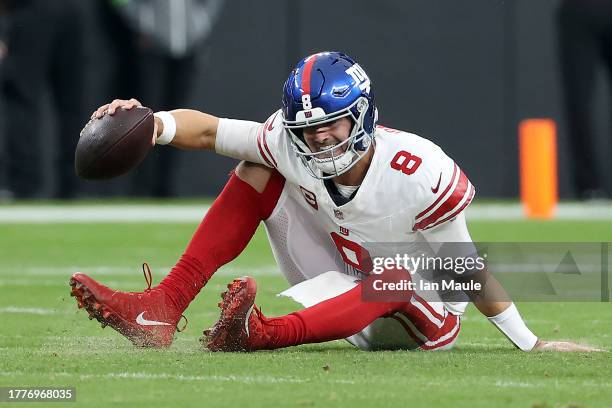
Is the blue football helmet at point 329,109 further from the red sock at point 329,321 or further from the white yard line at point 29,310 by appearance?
the white yard line at point 29,310

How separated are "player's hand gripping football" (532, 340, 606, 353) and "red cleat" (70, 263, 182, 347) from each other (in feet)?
3.82

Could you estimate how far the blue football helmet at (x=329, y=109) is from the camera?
4.14 metres

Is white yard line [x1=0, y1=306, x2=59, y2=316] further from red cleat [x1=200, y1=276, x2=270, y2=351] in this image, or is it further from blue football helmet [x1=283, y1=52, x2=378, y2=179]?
blue football helmet [x1=283, y1=52, x2=378, y2=179]

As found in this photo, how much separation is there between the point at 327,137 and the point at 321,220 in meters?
0.39

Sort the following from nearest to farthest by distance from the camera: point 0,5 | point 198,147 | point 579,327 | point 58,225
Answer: point 198,147, point 579,327, point 58,225, point 0,5

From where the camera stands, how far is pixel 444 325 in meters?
4.31

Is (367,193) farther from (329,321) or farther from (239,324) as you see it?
(239,324)

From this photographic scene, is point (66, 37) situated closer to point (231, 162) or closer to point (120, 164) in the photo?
point (231, 162)

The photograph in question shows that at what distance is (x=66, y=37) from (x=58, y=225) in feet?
7.62

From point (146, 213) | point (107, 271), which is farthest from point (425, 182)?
point (146, 213)

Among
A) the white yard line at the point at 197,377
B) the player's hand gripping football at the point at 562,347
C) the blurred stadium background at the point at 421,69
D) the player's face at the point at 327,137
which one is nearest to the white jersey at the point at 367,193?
the player's face at the point at 327,137

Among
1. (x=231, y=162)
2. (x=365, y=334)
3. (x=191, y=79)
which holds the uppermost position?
(x=365, y=334)

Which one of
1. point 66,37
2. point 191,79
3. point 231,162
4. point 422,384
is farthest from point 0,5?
point 422,384

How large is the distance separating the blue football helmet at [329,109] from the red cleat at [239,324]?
1.51 ft
